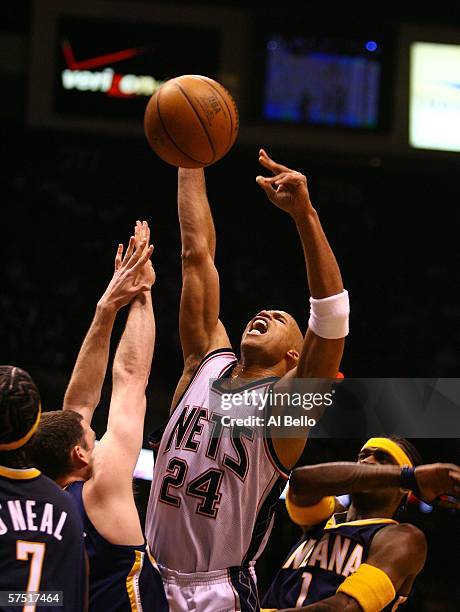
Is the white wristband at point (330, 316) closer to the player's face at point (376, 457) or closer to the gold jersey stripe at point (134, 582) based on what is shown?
the player's face at point (376, 457)

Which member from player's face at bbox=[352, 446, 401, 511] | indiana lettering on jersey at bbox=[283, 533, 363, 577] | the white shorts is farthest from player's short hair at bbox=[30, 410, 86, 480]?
player's face at bbox=[352, 446, 401, 511]

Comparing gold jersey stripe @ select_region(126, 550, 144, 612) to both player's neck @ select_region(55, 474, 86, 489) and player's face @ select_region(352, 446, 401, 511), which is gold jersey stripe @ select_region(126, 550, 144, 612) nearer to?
player's neck @ select_region(55, 474, 86, 489)

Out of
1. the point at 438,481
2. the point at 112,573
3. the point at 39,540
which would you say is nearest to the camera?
the point at 39,540

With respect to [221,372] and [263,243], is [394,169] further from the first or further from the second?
[221,372]

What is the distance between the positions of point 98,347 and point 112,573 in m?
0.98

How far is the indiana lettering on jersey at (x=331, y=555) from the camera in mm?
3646

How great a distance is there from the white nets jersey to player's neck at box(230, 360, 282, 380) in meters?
0.09

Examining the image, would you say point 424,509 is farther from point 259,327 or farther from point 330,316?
point 330,316

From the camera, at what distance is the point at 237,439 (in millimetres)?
3625

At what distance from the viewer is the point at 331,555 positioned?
3.71m

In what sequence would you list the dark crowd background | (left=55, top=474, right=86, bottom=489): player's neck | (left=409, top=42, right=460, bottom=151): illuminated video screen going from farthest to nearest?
(left=409, top=42, right=460, bottom=151): illuminated video screen < the dark crowd background < (left=55, top=474, right=86, bottom=489): player's neck

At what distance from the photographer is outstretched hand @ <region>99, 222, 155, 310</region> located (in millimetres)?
3936

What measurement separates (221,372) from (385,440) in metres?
0.76

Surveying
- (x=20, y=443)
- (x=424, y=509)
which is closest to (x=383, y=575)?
(x=20, y=443)
